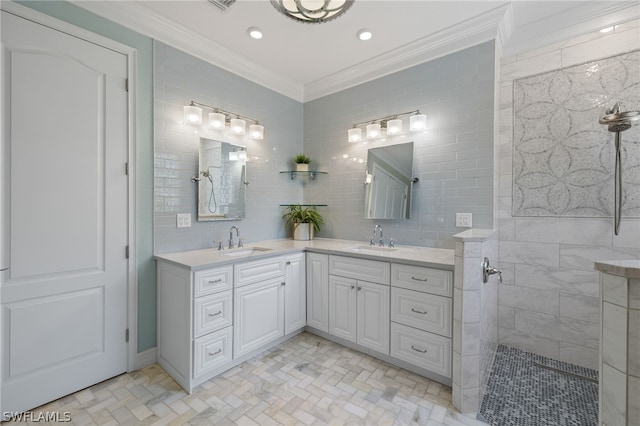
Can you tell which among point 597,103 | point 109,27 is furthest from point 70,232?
point 597,103

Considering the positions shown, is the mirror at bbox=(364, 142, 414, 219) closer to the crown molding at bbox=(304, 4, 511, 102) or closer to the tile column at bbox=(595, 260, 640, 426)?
the crown molding at bbox=(304, 4, 511, 102)

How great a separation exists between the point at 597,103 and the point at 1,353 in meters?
4.34

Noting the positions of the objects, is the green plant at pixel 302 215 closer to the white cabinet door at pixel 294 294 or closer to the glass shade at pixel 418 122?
the white cabinet door at pixel 294 294

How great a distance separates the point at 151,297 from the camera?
7.35 feet

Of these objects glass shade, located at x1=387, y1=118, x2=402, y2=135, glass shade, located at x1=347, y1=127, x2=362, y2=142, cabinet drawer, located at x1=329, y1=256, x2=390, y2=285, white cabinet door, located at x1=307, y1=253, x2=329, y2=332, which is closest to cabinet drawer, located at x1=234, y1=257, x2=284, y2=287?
white cabinet door, located at x1=307, y1=253, x2=329, y2=332

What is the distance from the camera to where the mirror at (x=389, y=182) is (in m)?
2.74

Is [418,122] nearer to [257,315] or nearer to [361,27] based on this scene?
[361,27]

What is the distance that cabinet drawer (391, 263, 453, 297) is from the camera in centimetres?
193

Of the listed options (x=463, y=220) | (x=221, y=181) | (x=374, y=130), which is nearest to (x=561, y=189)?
(x=463, y=220)

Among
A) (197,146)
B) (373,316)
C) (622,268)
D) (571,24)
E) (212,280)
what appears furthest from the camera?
(197,146)

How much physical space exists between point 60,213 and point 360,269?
2.18 meters

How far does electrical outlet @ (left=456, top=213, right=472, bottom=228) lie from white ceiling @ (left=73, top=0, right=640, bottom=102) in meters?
1.49

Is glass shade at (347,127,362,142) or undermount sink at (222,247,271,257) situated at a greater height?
glass shade at (347,127,362,142)

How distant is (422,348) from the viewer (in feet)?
6.67
